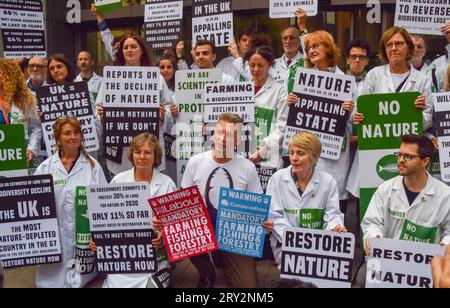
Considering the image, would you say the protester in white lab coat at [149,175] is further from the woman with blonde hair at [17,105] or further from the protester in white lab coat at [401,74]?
the protester in white lab coat at [401,74]

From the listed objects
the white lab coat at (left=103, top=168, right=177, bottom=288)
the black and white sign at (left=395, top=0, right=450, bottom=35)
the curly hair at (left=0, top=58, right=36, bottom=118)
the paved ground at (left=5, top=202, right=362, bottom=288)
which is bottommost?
the paved ground at (left=5, top=202, right=362, bottom=288)

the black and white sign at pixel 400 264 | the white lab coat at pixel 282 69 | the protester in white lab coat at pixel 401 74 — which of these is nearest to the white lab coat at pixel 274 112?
the white lab coat at pixel 282 69

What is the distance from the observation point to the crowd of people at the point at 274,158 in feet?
15.5

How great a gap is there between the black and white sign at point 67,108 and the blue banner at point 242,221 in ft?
6.54

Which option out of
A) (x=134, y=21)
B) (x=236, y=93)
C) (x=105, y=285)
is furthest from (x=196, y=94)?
(x=134, y=21)

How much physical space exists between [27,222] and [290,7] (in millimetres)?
3823

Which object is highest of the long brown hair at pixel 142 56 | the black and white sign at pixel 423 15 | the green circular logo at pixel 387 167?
the black and white sign at pixel 423 15

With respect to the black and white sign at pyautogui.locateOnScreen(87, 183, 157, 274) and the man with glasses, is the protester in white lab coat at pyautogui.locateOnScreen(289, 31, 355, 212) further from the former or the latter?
the man with glasses

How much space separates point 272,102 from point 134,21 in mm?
8973

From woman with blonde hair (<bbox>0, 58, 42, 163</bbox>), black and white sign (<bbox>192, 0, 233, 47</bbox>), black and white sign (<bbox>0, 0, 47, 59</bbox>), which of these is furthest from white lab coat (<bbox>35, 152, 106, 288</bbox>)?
black and white sign (<bbox>0, 0, 47, 59</bbox>)

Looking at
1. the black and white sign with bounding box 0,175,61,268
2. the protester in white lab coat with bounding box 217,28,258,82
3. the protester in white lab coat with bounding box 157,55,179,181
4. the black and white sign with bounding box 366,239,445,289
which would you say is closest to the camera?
the black and white sign with bounding box 366,239,445,289

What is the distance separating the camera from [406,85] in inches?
222

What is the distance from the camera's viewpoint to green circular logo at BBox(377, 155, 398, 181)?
5.39m

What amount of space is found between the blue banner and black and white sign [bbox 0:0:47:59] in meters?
4.52
